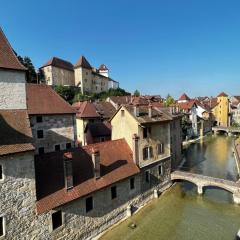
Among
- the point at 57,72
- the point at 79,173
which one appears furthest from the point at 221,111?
the point at 79,173

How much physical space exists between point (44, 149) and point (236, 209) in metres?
22.9

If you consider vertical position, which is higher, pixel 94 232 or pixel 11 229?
pixel 11 229

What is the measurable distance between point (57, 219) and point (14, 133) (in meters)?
6.76

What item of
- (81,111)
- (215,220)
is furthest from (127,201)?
(81,111)

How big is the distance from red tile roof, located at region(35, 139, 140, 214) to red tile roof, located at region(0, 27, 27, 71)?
283 inches

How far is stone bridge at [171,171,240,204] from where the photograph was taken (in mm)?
23495

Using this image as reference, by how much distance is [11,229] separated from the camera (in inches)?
536

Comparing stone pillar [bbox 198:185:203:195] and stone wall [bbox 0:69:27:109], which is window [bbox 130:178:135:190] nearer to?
stone pillar [bbox 198:185:203:195]

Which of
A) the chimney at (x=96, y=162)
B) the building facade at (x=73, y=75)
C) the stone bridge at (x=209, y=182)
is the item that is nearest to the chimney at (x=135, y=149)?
the chimney at (x=96, y=162)

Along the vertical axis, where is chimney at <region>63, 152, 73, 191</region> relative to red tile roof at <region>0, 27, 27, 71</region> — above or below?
below

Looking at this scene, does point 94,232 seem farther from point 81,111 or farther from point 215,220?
point 81,111

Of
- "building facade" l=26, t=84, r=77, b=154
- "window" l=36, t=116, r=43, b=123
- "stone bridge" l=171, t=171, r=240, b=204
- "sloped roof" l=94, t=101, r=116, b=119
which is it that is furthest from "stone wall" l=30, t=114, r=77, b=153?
"sloped roof" l=94, t=101, r=116, b=119

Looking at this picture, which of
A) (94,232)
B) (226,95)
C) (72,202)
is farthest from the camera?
(226,95)

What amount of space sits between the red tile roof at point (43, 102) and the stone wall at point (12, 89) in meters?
10.6
